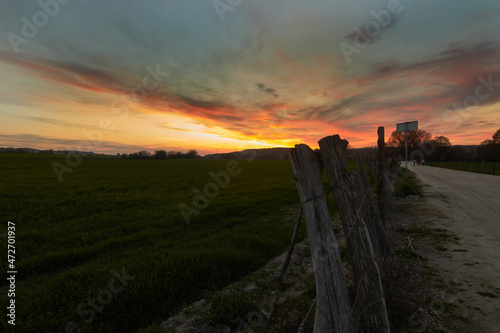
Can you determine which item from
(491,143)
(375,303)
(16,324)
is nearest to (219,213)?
(16,324)

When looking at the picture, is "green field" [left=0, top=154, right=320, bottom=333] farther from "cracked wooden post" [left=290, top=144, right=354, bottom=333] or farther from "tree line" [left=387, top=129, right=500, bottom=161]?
"tree line" [left=387, top=129, right=500, bottom=161]

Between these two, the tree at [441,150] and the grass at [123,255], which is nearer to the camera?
the grass at [123,255]

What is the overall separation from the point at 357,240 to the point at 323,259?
0.64 m

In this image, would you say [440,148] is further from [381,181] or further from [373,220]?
[373,220]

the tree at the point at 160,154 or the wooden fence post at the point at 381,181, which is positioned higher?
the tree at the point at 160,154

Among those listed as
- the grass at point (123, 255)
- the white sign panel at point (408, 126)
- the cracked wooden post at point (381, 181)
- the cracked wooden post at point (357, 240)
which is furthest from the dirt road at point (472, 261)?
the white sign panel at point (408, 126)

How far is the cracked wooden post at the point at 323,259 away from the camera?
7.12 feet

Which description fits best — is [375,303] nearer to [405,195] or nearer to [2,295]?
[2,295]

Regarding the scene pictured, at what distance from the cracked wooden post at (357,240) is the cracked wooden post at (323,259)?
321mm

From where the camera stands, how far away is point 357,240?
2572 mm

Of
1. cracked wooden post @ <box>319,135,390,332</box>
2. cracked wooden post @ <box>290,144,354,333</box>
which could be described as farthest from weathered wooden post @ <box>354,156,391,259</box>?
cracked wooden post @ <box>290,144,354,333</box>

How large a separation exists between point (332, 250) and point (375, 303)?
1.08 metres

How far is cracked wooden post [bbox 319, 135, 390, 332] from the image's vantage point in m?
2.54

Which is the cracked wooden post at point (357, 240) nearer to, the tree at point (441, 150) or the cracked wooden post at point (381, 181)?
the cracked wooden post at point (381, 181)
